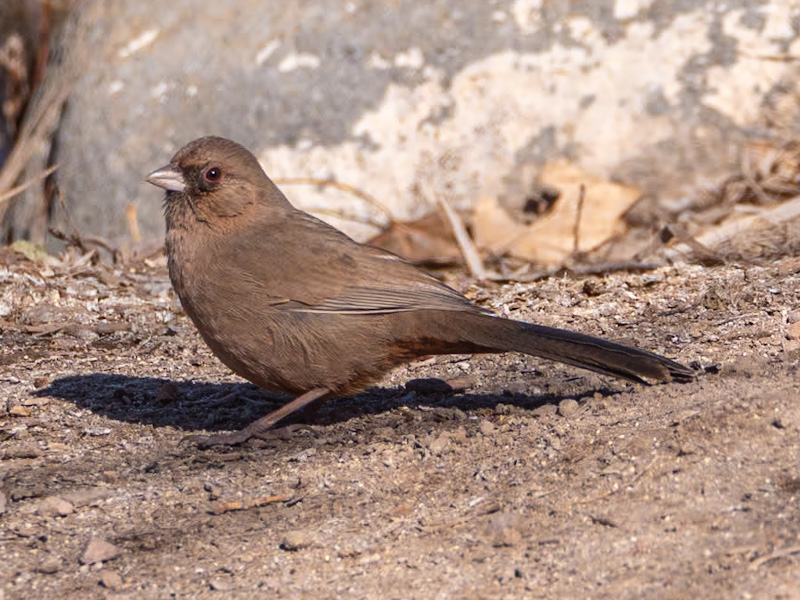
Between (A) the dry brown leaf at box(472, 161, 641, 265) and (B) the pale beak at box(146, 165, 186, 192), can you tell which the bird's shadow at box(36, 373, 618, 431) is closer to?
(B) the pale beak at box(146, 165, 186, 192)

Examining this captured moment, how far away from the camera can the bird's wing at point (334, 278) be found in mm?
4102

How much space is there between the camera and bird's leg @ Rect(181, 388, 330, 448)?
4.03 meters

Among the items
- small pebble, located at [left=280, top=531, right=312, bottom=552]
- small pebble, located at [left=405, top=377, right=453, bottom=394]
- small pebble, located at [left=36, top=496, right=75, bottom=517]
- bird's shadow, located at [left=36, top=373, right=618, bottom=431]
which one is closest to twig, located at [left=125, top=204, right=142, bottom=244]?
bird's shadow, located at [left=36, top=373, right=618, bottom=431]

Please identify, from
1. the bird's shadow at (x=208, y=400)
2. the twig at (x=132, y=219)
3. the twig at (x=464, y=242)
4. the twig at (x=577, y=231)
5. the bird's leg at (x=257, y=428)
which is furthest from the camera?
the twig at (x=132, y=219)

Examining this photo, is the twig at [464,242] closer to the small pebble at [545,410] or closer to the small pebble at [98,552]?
the small pebble at [545,410]

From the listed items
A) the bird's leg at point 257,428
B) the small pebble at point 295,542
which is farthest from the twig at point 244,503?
the bird's leg at point 257,428

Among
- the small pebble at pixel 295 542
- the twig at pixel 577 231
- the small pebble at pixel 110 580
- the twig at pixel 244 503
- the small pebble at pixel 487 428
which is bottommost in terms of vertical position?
the small pebble at pixel 110 580

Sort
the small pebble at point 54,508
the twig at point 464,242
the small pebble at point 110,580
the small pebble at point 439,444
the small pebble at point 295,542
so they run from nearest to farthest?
the small pebble at point 110,580 < the small pebble at point 295,542 < the small pebble at point 54,508 < the small pebble at point 439,444 < the twig at point 464,242

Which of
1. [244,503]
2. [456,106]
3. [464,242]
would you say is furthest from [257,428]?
[456,106]

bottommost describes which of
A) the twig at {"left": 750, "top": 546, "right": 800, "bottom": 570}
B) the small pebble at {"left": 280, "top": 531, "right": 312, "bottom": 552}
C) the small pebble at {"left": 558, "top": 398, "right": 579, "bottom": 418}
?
the small pebble at {"left": 280, "top": 531, "right": 312, "bottom": 552}

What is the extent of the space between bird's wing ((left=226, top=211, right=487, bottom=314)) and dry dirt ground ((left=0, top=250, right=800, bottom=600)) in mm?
437

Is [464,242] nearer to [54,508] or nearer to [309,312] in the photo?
[309,312]

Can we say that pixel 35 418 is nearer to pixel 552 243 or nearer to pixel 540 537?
pixel 540 537

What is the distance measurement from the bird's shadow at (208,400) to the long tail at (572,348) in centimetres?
34
